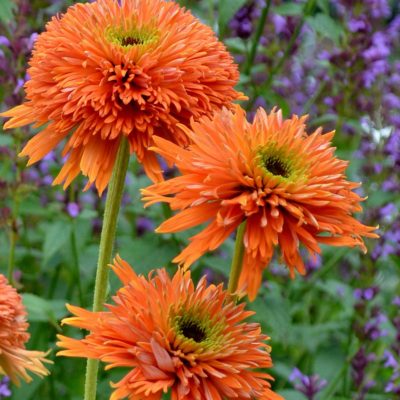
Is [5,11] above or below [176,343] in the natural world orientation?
above

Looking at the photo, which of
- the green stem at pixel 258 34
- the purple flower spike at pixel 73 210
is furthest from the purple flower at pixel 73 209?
the green stem at pixel 258 34

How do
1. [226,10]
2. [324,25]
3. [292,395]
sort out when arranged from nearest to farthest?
[226,10] → [292,395] → [324,25]

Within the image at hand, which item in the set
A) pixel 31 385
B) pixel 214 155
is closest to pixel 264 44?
pixel 31 385

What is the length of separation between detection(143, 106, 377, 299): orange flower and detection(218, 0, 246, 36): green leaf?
2.77 feet

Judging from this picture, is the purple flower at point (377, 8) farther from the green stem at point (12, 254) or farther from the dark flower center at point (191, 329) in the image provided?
the dark flower center at point (191, 329)

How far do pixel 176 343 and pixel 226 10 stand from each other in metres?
1.04

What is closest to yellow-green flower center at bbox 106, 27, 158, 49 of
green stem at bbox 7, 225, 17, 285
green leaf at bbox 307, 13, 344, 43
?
green stem at bbox 7, 225, 17, 285

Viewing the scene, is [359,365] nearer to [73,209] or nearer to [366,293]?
[366,293]

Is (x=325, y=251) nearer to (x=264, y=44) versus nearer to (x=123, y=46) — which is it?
(x=264, y=44)

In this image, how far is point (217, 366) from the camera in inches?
34.6

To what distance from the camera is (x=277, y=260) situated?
181 centimetres

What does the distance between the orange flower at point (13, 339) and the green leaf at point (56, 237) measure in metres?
0.73

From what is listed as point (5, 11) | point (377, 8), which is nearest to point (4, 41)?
point (5, 11)

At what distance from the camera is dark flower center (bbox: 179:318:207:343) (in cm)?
92
